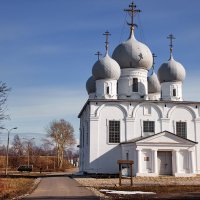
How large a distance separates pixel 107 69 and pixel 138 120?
6615mm

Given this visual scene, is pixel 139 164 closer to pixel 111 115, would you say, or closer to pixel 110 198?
pixel 111 115

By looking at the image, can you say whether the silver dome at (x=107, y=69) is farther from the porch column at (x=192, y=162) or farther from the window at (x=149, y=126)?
the porch column at (x=192, y=162)

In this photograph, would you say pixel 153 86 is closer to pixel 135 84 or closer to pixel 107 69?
pixel 135 84

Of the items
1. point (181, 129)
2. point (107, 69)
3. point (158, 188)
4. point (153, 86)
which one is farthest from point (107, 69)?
point (158, 188)

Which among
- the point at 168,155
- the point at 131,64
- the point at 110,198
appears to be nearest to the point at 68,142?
the point at 131,64

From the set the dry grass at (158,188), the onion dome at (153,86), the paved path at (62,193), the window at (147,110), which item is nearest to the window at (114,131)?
the window at (147,110)

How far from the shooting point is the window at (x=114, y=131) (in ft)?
131

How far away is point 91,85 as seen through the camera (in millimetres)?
50156

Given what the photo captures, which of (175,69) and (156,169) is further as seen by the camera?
(175,69)

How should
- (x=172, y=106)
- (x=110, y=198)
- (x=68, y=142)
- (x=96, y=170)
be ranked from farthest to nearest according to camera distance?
(x=68, y=142) → (x=172, y=106) → (x=96, y=170) → (x=110, y=198)

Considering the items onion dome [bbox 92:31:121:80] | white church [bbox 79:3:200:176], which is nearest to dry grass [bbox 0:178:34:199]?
white church [bbox 79:3:200:176]

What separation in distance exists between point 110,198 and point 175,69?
1203 inches

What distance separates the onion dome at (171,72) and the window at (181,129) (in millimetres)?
6376

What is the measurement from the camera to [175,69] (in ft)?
151
